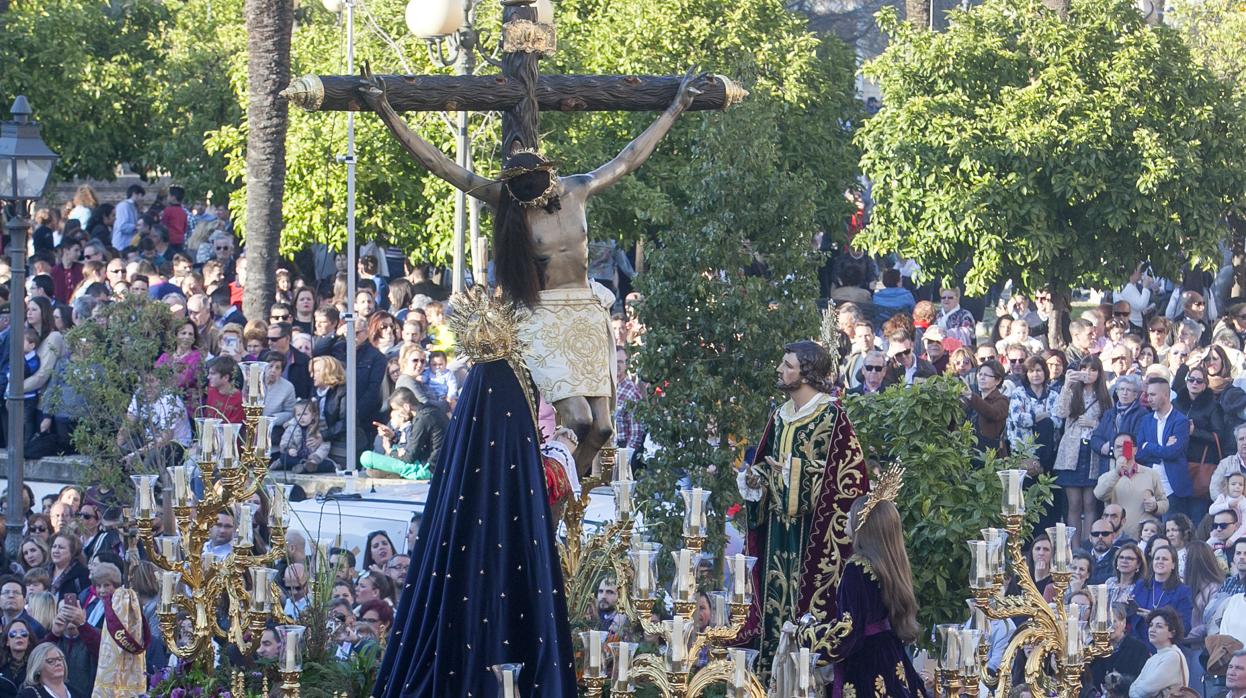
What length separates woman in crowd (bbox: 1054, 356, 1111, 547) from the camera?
566 inches

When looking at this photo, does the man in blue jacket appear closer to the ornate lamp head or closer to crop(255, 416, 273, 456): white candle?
the ornate lamp head

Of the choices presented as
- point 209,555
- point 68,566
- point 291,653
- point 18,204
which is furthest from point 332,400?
point 291,653

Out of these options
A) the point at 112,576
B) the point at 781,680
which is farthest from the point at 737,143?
the point at 781,680

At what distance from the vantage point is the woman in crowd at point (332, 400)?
54.8 ft

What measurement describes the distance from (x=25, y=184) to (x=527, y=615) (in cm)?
685

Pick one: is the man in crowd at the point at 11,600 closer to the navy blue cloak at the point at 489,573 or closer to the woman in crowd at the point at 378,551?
the woman in crowd at the point at 378,551

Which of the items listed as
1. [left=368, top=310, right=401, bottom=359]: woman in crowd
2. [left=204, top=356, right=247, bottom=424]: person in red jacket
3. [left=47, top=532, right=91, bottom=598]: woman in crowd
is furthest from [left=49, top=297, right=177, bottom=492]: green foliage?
[left=368, top=310, right=401, bottom=359]: woman in crowd

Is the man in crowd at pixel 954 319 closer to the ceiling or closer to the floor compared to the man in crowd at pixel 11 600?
closer to the ceiling

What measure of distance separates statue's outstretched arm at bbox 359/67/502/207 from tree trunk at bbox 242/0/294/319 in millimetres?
10648

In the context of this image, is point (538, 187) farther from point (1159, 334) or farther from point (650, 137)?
point (1159, 334)

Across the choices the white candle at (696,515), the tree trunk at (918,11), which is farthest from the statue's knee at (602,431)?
the tree trunk at (918,11)

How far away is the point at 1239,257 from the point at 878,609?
13.6 meters

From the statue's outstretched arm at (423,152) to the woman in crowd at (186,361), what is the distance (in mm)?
6809

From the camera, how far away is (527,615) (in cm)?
877
